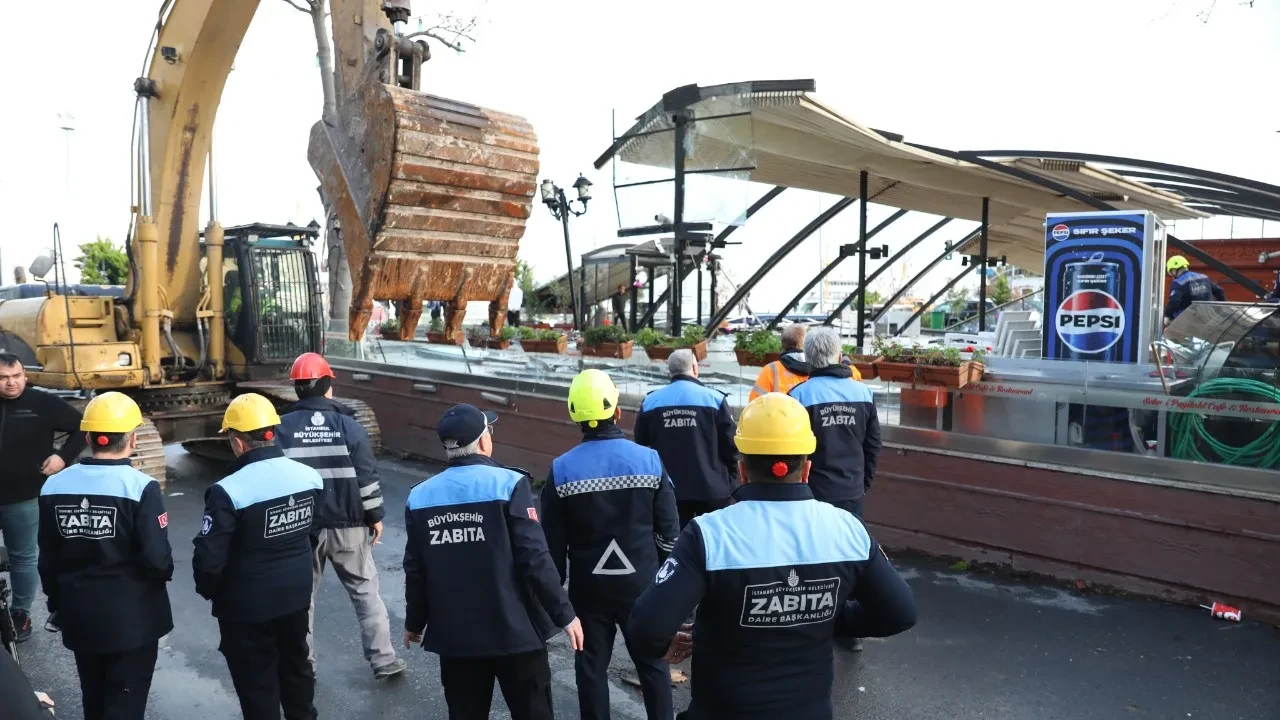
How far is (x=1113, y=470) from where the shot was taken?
6.48 meters

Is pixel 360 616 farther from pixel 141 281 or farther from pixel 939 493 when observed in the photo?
pixel 141 281

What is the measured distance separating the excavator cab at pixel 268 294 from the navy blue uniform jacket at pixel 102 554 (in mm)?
8012

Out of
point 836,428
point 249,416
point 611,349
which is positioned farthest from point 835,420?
point 611,349

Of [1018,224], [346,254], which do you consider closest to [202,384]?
[346,254]

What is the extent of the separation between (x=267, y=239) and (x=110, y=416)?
329 inches

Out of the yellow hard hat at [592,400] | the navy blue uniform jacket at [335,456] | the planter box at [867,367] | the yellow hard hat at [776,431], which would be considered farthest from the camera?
the planter box at [867,367]

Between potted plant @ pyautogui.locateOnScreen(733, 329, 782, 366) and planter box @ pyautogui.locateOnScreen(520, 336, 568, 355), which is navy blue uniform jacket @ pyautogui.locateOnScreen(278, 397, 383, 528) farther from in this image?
planter box @ pyautogui.locateOnScreen(520, 336, 568, 355)

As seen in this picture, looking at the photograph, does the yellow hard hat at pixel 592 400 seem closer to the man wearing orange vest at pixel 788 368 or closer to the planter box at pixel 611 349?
the man wearing orange vest at pixel 788 368

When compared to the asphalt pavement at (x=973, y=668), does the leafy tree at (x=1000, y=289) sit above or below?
above

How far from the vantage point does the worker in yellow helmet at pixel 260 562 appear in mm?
4004

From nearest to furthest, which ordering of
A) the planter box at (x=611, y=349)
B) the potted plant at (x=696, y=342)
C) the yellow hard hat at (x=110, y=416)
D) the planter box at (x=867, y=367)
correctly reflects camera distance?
the yellow hard hat at (x=110, y=416) → the planter box at (x=867, y=367) → the potted plant at (x=696, y=342) → the planter box at (x=611, y=349)

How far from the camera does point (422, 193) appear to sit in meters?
5.83

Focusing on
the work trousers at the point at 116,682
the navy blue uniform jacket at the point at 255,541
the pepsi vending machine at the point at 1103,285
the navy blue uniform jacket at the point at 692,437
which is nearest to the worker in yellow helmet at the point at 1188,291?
the pepsi vending machine at the point at 1103,285

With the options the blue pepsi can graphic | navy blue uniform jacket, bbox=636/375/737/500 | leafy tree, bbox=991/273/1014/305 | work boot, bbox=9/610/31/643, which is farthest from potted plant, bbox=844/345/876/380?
leafy tree, bbox=991/273/1014/305
